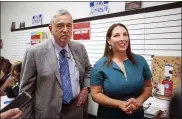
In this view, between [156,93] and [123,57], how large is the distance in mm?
1144

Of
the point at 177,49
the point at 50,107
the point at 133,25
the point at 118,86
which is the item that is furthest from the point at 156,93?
the point at 50,107

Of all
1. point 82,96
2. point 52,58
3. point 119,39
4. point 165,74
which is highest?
point 119,39

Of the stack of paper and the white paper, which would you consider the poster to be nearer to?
the white paper

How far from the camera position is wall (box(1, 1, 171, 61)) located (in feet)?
12.5

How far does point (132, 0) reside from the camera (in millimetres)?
2996

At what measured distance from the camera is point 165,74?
2.63 metres

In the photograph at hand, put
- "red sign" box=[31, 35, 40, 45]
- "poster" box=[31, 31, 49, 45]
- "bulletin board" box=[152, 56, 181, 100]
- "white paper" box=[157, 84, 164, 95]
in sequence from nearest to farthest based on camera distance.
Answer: "bulletin board" box=[152, 56, 181, 100] < "white paper" box=[157, 84, 164, 95] < "poster" box=[31, 31, 49, 45] < "red sign" box=[31, 35, 40, 45]

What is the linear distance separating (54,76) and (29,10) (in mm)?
4241

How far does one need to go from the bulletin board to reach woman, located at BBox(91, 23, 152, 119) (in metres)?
0.85

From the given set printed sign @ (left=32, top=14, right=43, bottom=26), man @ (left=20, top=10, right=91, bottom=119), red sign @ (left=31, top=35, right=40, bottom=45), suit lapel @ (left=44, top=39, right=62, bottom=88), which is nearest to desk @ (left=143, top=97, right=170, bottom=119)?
man @ (left=20, top=10, right=91, bottom=119)

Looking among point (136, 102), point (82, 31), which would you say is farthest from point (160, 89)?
point (82, 31)

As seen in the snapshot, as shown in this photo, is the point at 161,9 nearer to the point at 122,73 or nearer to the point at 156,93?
the point at 156,93

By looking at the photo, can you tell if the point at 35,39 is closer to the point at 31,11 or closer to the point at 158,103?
the point at 31,11

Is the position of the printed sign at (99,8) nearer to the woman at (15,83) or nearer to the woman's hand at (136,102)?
the woman at (15,83)
